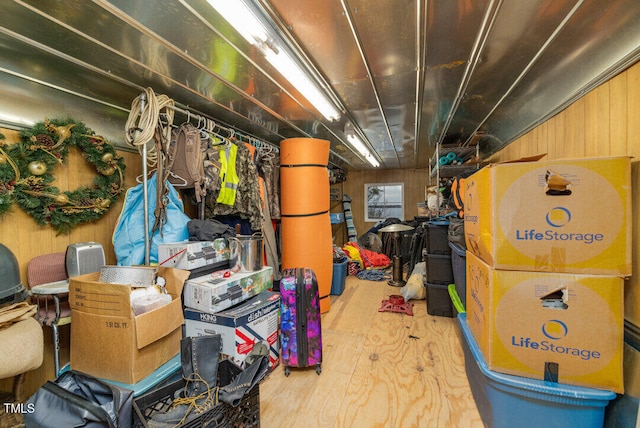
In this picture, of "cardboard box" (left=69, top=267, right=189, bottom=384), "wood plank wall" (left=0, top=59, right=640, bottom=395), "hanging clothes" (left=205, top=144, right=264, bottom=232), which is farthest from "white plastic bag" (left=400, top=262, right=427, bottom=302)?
"cardboard box" (left=69, top=267, right=189, bottom=384)

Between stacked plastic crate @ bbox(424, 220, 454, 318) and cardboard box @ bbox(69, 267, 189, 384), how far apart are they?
2.35 metres

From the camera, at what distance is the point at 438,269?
2.67 m

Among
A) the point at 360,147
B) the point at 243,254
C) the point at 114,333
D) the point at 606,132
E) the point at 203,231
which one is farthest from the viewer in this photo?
the point at 360,147

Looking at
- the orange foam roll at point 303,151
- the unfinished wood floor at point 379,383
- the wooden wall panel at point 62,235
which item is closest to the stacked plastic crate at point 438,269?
the unfinished wood floor at point 379,383

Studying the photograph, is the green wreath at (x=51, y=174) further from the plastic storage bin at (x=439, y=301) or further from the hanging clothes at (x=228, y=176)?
the plastic storage bin at (x=439, y=301)

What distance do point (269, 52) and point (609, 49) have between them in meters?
1.78

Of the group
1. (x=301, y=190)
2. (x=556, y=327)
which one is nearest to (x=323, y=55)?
(x=301, y=190)

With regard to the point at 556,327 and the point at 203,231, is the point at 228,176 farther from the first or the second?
the point at 556,327

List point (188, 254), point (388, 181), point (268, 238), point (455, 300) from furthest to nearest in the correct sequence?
point (388, 181)
point (268, 238)
point (455, 300)
point (188, 254)

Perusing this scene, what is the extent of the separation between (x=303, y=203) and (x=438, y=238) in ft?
4.67

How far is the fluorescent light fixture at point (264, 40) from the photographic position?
1.23 m

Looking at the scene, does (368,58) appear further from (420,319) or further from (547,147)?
(420,319)

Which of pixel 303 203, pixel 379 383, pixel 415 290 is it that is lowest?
pixel 379 383

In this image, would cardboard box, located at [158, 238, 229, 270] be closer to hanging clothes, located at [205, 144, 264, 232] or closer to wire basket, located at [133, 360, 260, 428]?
hanging clothes, located at [205, 144, 264, 232]
